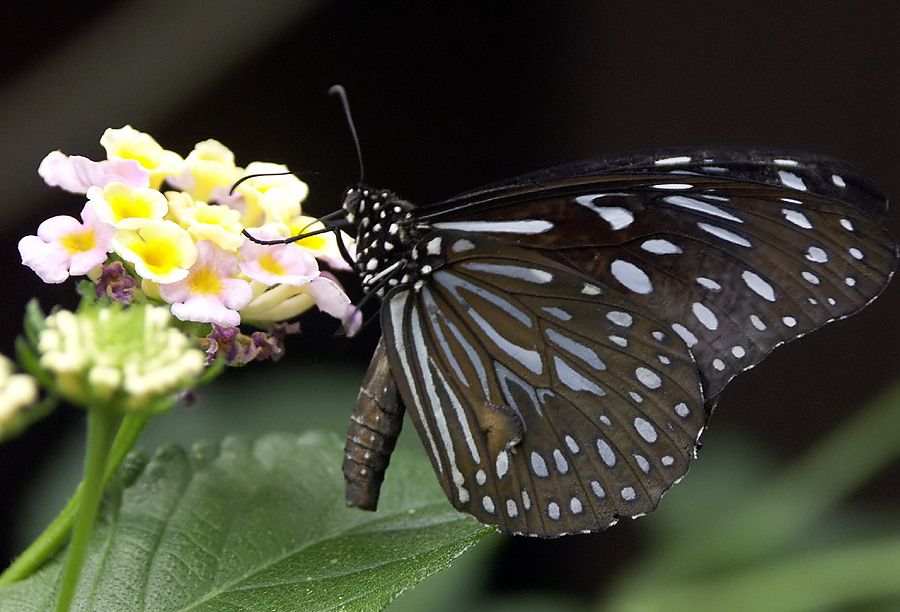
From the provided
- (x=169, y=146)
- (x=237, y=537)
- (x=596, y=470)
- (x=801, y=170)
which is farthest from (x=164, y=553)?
(x=169, y=146)

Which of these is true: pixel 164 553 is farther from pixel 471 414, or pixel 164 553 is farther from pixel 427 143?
pixel 427 143

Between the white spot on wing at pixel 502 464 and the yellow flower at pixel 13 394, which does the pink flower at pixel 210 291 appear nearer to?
the yellow flower at pixel 13 394

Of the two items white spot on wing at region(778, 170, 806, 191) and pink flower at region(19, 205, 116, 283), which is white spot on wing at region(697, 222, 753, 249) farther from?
pink flower at region(19, 205, 116, 283)

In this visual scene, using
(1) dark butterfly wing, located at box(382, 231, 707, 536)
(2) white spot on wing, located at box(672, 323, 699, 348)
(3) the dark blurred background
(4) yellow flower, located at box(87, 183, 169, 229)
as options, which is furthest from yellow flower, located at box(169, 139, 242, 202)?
(3) the dark blurred background

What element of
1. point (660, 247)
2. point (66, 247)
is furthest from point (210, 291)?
point (660, 247)

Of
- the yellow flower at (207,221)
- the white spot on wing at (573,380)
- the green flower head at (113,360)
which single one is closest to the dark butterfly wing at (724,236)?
the white spot on wing at (573,380)
